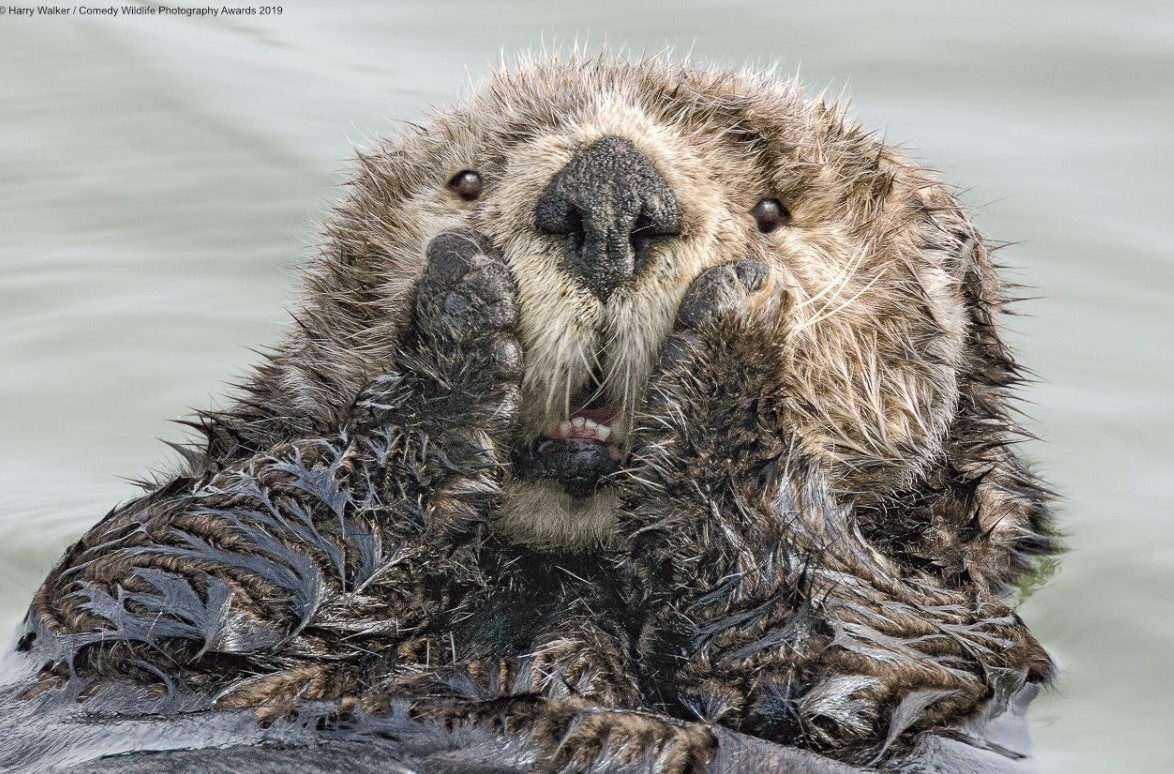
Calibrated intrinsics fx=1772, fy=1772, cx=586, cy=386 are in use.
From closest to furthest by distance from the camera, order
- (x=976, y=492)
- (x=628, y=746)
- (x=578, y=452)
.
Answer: (x=628, y=746), (x=578, y=452), (x=976, y=492)

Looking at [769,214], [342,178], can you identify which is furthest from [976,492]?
[342,178]

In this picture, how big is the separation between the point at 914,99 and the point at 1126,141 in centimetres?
88

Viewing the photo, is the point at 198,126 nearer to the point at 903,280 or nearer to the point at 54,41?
the point at 54,41

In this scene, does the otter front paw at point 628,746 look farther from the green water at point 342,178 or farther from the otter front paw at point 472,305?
the green water at point 342,178

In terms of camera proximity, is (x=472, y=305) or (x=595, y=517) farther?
(x=595, y=517)

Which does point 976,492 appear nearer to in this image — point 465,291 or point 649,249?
point 649,249

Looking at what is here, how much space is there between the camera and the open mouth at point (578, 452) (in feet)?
12.0

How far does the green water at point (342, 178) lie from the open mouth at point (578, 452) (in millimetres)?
1414

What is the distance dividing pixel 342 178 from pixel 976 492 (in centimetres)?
327

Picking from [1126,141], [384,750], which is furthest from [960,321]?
[1126,141]

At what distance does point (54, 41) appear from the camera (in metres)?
8.31

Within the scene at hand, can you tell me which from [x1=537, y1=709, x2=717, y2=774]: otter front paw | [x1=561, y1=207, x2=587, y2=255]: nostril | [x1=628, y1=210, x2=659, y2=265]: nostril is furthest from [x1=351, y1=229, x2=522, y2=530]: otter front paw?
[x1=537, y1=709, x2=717, y2=774]: otter front paw

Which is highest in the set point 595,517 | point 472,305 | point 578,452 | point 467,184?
point 467,184

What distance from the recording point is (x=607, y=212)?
3402mm
